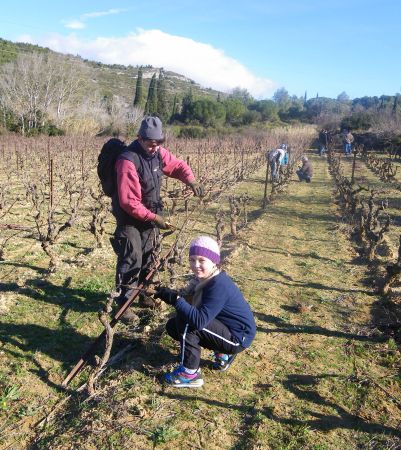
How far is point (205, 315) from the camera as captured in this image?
258 centimetres

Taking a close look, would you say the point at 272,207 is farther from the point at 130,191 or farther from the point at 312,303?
the point at 130,191

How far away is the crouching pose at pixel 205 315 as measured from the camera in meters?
2.61

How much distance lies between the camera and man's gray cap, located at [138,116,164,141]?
10.4 feet

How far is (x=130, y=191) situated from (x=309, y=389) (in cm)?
188

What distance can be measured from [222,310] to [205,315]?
224 millimetres

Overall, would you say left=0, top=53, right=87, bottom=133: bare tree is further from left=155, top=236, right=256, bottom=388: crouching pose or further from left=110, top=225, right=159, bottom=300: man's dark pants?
left=155, top=236, right=256, bottom=388: crouching pose

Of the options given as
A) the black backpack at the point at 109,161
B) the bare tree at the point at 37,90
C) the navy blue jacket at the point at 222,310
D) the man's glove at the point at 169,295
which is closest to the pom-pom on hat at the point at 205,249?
the navy blue jacket at the point at 222,310

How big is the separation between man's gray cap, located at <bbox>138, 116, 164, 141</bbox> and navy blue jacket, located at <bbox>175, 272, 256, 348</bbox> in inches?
46.4

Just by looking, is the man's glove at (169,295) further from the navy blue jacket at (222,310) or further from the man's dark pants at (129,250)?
the man's dark pants at (129,250)

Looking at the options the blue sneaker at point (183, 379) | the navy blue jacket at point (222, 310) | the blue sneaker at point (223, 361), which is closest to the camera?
the navy blue jacket at point (222, 310)

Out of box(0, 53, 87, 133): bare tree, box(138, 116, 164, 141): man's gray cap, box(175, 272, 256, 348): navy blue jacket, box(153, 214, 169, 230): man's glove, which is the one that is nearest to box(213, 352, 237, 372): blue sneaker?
box(175, 272, 256, 348): navy blue jacket

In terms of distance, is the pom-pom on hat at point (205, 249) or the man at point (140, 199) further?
the man at point (140, 199)

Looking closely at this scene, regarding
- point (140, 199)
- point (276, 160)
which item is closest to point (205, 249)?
point (140, 199)

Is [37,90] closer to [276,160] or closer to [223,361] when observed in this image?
[276,160]
